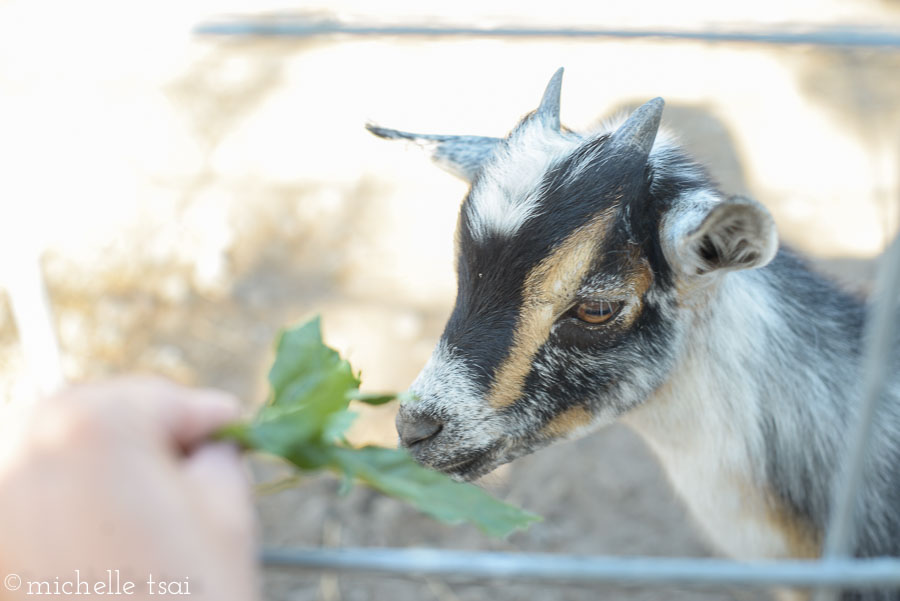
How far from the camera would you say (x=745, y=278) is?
2125 mm

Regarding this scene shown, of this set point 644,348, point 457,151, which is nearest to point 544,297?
point 644,348

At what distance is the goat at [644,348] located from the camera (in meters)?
1.90

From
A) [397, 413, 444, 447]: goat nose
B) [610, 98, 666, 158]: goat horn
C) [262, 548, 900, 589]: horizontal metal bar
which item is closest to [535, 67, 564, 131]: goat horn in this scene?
[610, 98, 666, 158]: goat horn

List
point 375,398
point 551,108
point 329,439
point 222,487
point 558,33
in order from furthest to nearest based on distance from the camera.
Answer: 1. point 551,108
2. point 558,33
3. point 375,398
4. point 329,439
5. point 222,487

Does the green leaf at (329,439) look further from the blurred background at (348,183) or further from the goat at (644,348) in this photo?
the blurred background at (348,183)

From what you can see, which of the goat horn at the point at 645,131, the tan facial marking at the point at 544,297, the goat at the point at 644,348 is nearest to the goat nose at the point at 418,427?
the goat at the point at 644,348

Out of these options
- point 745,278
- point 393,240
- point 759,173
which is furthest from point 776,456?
point 759,173

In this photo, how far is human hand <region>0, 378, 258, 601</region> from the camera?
0.85m

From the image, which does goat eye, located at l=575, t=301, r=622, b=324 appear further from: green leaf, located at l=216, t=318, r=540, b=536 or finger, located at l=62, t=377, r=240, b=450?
finger, located at l=62, t=377, r=240, b=450

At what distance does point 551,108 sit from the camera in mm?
2301

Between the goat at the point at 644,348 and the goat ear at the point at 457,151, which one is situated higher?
the goat ear at the point at 457,151

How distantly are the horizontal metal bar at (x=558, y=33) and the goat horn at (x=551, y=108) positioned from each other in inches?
28.5

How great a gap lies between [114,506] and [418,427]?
1132mm

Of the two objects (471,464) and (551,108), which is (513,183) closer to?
(551,108)
